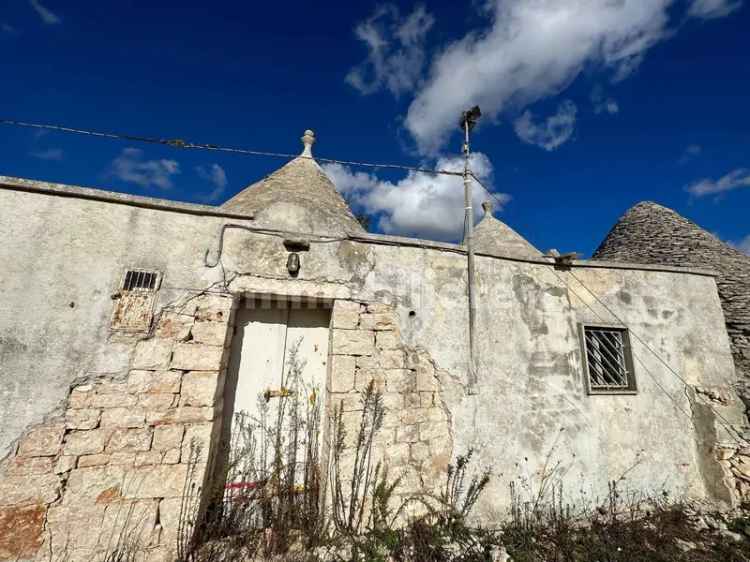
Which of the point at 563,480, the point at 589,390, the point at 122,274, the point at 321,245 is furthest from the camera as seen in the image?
the point at 589,390

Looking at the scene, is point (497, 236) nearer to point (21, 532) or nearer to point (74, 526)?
point (74, 526)

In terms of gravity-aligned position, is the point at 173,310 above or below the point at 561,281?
below

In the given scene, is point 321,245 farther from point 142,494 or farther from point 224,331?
point 142,494

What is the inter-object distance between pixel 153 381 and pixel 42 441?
2.89 feet

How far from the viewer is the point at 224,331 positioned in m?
3.34

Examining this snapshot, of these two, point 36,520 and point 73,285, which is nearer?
point 36,520

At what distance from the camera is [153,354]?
3.11m

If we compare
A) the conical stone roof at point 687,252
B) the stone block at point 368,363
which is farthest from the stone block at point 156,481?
the conical stone roof at point 687,252

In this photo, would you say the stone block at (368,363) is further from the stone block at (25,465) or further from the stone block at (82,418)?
the stone block at (25,465)

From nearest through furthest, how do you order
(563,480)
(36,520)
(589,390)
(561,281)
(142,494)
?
1. (36,520)
2. (142,494)
3. (563,480)
4. (589,390)
5. (561,281)

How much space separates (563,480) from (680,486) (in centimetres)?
189

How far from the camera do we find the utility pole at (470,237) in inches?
158

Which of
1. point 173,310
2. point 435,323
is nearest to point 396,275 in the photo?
point 435,323

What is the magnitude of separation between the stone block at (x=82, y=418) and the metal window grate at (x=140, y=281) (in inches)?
43.7
